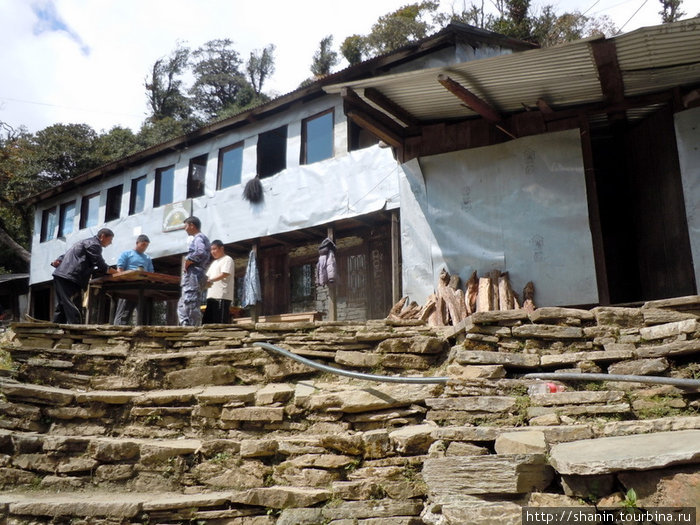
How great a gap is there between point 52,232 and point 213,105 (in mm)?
16553

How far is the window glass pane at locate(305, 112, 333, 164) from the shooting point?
Result: 13.3m

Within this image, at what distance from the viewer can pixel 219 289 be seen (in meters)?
8.08

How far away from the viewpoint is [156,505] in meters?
5.02

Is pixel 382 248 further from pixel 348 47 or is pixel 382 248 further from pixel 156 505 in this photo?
pixel 348 47

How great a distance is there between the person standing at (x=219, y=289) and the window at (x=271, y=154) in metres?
6.82

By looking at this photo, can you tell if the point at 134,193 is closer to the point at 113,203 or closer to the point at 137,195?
the point at 137,195

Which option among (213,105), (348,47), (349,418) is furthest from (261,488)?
(213,105)

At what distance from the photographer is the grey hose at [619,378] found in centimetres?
409

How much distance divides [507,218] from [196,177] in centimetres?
1062

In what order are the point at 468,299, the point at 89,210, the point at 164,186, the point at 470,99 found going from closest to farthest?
the point at 470,99
the point at 468,299
the point at 164,186
the point at 89,210

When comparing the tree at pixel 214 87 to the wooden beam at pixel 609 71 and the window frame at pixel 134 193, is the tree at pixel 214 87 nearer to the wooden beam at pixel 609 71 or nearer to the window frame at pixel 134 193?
the window frame at pixel 134 193

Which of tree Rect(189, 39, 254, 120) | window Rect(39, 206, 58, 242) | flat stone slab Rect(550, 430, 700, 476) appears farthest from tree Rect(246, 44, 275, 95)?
flat stone slab Rect(550, 430, 700, 476)

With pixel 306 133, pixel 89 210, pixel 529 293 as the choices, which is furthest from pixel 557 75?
pixel 89 210

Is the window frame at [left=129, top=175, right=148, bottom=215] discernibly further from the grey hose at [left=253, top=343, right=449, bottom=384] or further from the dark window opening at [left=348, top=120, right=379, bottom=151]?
the grey hose at [left=253, top=343, right=449, bottom=384]
